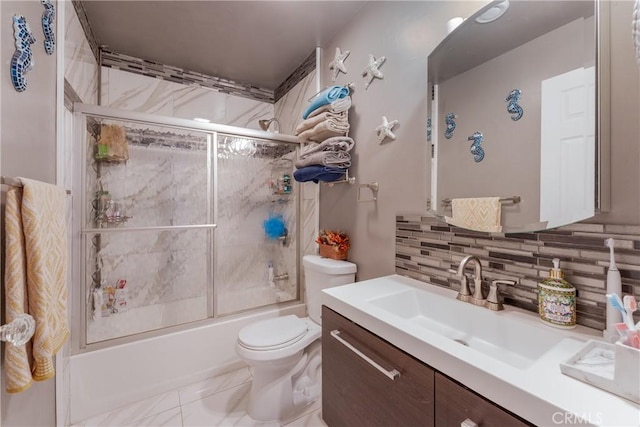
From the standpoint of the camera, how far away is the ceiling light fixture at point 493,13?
0.96m

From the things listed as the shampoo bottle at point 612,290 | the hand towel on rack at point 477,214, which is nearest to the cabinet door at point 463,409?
the shampoo bottle at point 612,290

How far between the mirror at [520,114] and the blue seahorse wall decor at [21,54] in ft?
5.00

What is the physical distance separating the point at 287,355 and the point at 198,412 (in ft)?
2.16

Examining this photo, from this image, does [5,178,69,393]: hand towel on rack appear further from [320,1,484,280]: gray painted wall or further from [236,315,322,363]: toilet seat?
[320,1,484,280]: gray painted wall

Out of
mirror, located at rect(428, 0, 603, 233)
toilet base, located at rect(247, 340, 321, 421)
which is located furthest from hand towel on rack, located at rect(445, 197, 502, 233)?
toilet base, located at rect(247, 340, 321, 421)

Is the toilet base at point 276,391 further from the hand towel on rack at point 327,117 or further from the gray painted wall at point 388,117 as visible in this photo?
the hand towel on rack at point 327,117

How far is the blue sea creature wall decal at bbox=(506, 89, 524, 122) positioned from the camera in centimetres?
92

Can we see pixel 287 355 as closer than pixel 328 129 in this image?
Yes

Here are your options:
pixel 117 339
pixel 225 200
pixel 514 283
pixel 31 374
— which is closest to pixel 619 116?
pixel 514 283

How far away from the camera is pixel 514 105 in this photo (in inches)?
36.6

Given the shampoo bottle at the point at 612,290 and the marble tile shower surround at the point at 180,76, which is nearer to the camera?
the shampoo bottle at the point at 612,290

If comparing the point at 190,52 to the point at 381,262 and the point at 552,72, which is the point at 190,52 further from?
the point at 552,72

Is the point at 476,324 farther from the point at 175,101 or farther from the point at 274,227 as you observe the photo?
the point at 175,101

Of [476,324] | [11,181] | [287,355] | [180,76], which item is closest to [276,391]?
[287,355]
